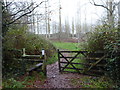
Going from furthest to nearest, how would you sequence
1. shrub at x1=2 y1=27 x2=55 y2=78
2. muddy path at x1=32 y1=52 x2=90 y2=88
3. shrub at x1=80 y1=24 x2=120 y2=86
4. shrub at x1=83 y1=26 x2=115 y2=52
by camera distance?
shrub at x1=2 y1=27 x2=55 y2=78 → shrub at x1=83 y1=26 x2=115 y2=52 → muddy path at x1=32 y1=52 x2=90 y2=88 → shrub at x1=80 y1=24 x2=120 y2=86

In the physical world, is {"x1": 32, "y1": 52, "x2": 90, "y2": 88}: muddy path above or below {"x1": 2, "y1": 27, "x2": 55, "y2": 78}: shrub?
below

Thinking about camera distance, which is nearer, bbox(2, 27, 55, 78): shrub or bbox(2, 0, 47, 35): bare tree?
bbox(2, 0, 47, 35): bare tree

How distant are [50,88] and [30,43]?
15.2 feet

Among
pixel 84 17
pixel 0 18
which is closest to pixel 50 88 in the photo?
pixel 0 18

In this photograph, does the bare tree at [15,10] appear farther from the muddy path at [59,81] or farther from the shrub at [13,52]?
the muddy path at [59,81]

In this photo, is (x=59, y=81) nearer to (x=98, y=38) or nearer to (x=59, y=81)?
(x=59, y=81)

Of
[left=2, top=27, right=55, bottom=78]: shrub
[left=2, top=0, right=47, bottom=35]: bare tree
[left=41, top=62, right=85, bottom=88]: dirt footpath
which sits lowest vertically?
[left=41, top=62, right=85, bottom=88]: dirt footpath

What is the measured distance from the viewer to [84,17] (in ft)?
92.5

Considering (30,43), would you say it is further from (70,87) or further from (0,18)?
(70,87)

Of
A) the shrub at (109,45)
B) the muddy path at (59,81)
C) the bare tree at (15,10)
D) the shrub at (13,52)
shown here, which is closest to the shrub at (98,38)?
the shrub at (109,45)

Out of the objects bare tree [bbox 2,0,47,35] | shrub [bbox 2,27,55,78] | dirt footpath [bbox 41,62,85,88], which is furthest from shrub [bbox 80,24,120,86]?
shrub [bbox 2,27,55,78]

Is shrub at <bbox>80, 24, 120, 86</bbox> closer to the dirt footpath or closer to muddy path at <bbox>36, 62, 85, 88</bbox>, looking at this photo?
muddy path at <bbox>36, 62, 85, 88</bbox>

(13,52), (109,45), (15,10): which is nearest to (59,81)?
(109,45)

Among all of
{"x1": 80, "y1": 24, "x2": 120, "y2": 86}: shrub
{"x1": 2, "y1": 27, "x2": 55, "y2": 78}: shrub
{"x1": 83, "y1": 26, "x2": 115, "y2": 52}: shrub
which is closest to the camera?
{"x1": 80, "y1": 24, "x2": 120, "y2": 86}: shrub
